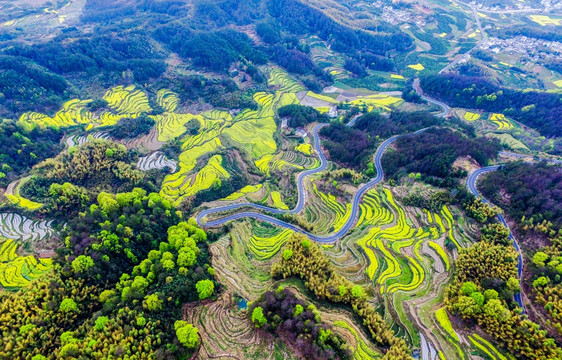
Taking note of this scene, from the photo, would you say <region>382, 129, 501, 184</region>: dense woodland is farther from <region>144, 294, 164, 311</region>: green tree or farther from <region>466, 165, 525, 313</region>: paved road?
<region>144, 294, 164, 311</region>: green tree

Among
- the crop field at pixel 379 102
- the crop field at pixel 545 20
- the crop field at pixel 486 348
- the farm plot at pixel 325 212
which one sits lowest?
the farm plot at pixel 325 212

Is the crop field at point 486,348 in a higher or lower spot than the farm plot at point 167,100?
higher

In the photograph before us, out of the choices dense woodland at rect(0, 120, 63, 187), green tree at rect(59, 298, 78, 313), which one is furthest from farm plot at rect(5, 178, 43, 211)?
green tree at rect(59, 298, 78, 313)

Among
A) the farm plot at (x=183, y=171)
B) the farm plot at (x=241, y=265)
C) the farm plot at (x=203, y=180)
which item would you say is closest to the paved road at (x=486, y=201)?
the farm plot at (x=241, y=265)

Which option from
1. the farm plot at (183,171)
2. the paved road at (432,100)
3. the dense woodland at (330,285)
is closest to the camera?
the dense woodland at (330,285)

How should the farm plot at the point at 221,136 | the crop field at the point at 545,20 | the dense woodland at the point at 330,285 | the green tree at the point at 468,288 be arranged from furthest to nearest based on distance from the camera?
the crop field at the point at 545,20 < the farm plot at the point at 221,136 < the green tree at the point at 468,288 < the dense woodland at the point at 330,285

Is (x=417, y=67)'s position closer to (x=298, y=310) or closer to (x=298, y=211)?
(x=298, y=211)

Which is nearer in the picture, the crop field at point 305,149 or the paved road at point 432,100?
the crop field at point 305,149

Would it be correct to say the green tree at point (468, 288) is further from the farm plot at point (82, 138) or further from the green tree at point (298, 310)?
the farm plot at point (82, 138)
